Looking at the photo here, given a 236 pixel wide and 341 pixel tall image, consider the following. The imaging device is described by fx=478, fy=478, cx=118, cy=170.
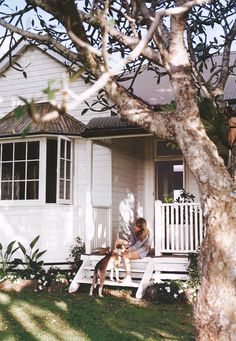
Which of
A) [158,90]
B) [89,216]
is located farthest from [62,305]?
[158,90]

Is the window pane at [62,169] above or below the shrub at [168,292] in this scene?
above

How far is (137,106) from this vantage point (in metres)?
4.18

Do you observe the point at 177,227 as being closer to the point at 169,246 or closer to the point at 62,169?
the point at 169,246

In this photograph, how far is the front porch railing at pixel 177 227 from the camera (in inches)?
392

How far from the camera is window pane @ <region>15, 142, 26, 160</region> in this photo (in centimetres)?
1193

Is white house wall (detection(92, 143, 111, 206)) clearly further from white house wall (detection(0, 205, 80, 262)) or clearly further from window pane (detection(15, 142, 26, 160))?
window pane (detection(15, 142, 26, 160))

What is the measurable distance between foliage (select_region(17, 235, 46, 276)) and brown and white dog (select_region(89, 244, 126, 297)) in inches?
68.6

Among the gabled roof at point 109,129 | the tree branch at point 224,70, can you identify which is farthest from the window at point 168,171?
the tree branch at point 224,70

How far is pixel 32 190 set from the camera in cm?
1173

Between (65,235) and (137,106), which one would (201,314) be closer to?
(137,106)

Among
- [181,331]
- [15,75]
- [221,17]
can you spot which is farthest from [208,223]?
[15,75]

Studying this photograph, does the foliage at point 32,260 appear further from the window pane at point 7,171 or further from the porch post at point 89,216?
the window pane at point 7,171

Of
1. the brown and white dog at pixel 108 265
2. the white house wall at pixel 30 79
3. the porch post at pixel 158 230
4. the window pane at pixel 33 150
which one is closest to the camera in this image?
the brown and white dog at pixel 108 265

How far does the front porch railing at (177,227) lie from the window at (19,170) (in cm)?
322
